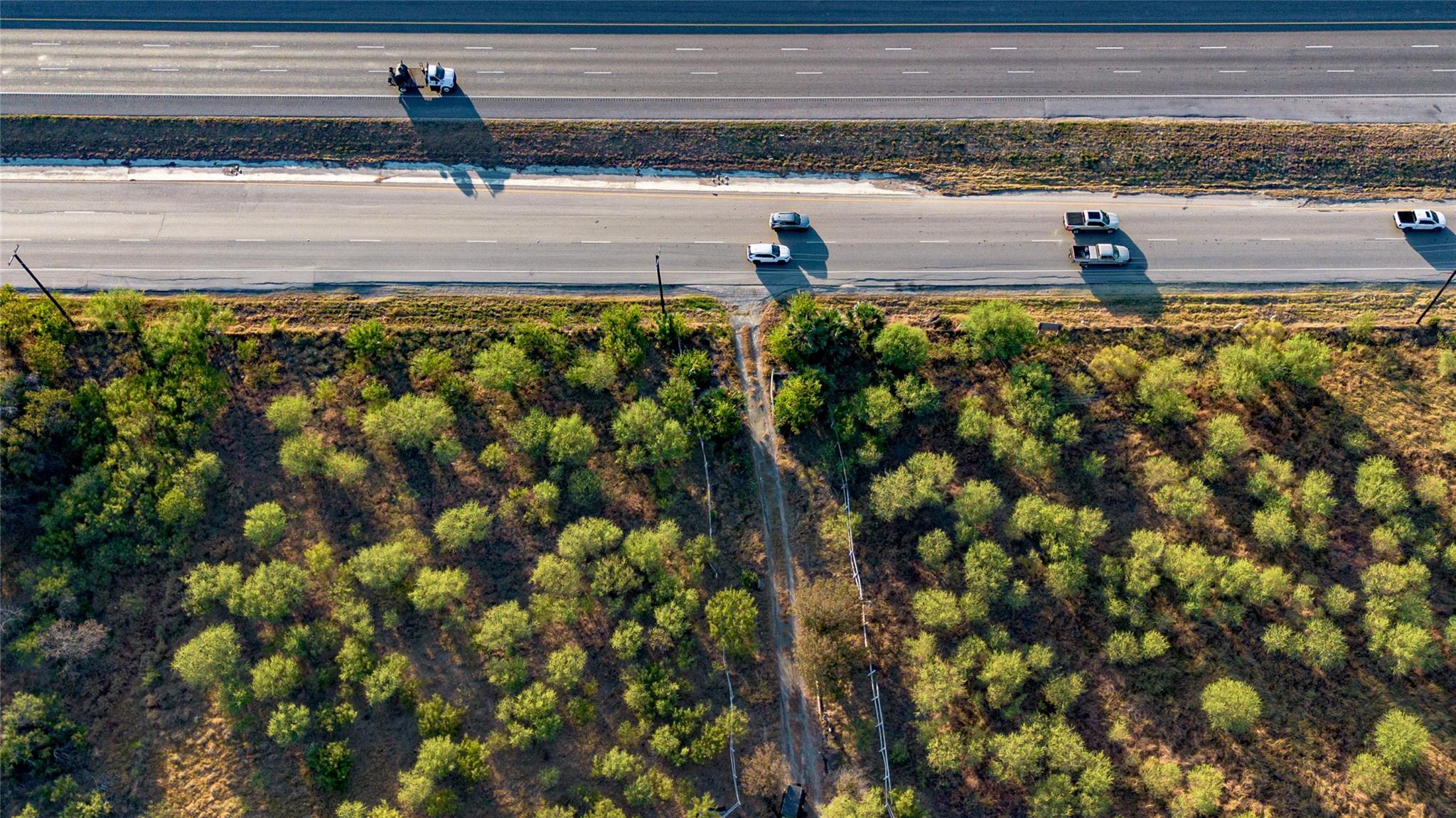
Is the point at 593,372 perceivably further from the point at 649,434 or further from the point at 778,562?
the point at 778,562

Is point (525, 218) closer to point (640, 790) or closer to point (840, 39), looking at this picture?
point (840, 39)

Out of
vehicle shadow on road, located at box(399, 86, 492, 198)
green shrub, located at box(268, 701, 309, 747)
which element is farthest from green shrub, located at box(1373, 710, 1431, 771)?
vehicle shadow on road, located at box(399, 86, 492, 198)

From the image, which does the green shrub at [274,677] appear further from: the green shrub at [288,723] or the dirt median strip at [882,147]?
the dirt median strip at [882,147]

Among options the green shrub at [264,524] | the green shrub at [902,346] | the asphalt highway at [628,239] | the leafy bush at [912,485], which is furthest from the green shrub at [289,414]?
the green shrub at [902,346]

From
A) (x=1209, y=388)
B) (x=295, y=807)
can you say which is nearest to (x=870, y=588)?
(x=1209, y=388)

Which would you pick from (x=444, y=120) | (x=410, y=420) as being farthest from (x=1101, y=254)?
(x=410, y=420)

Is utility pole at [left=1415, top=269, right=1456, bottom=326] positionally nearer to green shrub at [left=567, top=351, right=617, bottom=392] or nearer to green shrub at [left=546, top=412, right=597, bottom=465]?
green shrub at [left=567, top=351, right=617, bottom=392]
